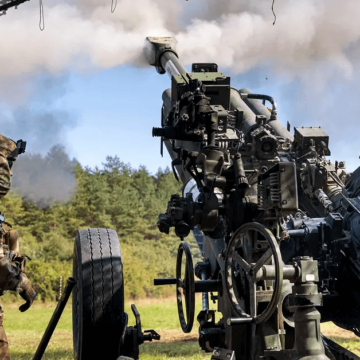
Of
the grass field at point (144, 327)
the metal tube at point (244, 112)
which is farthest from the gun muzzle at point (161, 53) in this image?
the grass field at point (144, 327)

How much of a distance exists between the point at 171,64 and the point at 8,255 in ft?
14.6

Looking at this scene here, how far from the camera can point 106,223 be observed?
23594 mm

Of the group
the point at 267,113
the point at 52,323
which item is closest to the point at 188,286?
the point at 52,323

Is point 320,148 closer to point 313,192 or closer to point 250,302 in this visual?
point 313,192

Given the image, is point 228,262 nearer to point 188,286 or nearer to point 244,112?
point 188,286

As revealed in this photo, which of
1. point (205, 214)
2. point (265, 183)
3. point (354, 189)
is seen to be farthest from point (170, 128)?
point (354, 189)

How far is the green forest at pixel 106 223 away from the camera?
20.2 metres

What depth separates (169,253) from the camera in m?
23.9

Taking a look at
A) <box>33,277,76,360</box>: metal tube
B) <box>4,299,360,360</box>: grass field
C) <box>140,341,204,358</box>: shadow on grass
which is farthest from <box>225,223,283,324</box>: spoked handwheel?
<box>140,341,204,358</box>: shadow on grass

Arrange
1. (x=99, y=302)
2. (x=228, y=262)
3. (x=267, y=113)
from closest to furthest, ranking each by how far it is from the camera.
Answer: (x=228, y=262) → (x=99, y=302) → (x=267, y=113)

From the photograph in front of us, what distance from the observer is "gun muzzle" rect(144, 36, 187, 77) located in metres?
9.19

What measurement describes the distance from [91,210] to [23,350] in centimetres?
1306

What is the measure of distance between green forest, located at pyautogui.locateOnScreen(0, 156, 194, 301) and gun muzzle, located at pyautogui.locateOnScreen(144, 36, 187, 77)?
982 centimetres

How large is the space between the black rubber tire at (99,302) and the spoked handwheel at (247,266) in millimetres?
1033
